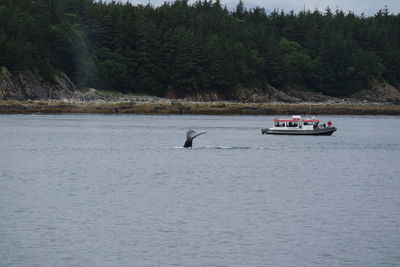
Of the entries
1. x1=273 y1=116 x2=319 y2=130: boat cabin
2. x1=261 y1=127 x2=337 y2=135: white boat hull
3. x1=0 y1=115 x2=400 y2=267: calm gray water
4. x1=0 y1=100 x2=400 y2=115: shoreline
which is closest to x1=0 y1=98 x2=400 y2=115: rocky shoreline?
x1=0 y1=100 x2=400 y2=115: shoreline

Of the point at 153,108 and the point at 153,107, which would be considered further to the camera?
the point at 153,107

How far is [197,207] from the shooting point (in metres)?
45.2

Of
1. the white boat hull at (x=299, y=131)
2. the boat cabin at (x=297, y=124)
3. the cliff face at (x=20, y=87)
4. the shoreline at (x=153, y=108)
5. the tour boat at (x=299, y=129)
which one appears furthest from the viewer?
the cliff face at (x=20, y=87)

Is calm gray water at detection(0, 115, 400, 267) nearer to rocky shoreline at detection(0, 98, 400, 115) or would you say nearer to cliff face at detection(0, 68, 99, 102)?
rocky shoreline at detection(0, 98, 400, 115)

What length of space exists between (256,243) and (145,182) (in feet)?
71.3

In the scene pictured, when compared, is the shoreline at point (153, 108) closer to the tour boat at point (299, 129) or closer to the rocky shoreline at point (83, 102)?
the rocky shoreline at point (83, 102)

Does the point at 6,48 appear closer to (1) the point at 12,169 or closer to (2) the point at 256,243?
(1) the point at 12,169

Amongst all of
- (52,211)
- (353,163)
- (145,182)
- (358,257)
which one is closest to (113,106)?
(353,163)

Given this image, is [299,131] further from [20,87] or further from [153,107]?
[20,87]

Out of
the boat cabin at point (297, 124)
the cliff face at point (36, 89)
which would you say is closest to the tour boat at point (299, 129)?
the boat cabin at point (297, 124)

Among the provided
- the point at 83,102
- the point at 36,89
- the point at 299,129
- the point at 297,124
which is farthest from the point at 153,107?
the point at 299,129

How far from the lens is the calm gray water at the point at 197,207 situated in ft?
111

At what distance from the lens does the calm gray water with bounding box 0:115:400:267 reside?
33.8 meters

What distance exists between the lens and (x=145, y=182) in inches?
2235
